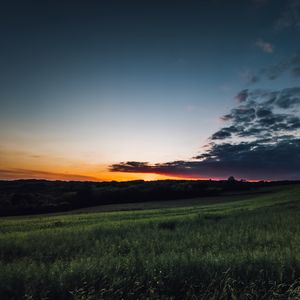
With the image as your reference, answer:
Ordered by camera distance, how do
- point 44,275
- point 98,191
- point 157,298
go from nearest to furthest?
1. point 157,298
2. point 44,275
3. point 98,191

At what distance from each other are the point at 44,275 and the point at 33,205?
60.5m

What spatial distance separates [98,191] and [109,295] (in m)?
75.0

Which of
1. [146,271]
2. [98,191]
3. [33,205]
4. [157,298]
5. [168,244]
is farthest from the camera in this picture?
[98,191]

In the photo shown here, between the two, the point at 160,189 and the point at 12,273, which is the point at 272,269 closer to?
the point at 12,273

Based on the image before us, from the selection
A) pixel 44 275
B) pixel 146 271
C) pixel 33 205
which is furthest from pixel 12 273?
pixel 33 205

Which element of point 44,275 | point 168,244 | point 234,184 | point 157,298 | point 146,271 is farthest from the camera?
point 234,184

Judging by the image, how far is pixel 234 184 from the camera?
97688mm

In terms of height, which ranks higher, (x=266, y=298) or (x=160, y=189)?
(x=160, y=189)

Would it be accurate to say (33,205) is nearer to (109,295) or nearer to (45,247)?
(45,247)

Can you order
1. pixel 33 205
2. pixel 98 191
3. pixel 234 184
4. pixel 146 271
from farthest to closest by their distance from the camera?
pixel 234 184
pixel 98 191
pixel 33 205
pixel 146 271

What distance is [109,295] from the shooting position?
28.0 ft

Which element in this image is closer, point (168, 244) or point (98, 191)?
point (168, 244)

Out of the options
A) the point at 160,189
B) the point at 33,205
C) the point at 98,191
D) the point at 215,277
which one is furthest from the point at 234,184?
the point at 215,277

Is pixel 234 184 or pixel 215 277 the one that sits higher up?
pixel 234 184
